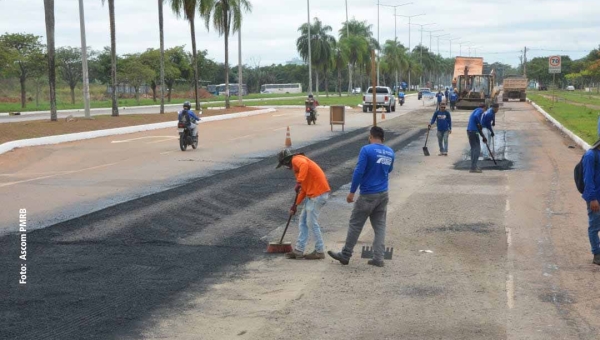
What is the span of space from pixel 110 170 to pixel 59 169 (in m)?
1.42

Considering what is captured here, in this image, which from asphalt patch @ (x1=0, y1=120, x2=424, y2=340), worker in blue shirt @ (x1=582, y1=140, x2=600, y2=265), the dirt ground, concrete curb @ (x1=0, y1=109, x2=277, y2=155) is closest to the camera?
asphalt patch @ (x1=0, y1=120, x2=424, y2=340)

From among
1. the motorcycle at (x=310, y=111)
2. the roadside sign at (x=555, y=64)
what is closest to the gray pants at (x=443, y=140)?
the motorcycle at (x=310, y=111)

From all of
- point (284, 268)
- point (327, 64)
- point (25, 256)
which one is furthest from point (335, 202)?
point (327, 64)

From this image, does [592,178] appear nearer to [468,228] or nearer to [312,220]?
[468,228]

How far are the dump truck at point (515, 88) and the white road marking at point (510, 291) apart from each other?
243 feet

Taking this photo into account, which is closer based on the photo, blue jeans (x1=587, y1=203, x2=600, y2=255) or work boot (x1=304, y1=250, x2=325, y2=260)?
blue jeans (x1=587, y1=203, x2=600, y2=255)

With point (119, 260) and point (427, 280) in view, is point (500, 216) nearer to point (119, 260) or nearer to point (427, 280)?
point (427, 280)

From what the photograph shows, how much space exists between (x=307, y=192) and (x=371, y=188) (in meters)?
0.80

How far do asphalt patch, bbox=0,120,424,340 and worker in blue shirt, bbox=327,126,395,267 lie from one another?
133cm

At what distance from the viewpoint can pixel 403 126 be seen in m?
40.3

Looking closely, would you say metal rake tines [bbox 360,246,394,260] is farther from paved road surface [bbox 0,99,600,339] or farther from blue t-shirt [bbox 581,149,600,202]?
blue t-shirt [bbox 581,149,600,202]

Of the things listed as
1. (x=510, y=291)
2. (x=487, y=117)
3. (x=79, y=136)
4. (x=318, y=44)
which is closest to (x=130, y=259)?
(x=510, y=291)

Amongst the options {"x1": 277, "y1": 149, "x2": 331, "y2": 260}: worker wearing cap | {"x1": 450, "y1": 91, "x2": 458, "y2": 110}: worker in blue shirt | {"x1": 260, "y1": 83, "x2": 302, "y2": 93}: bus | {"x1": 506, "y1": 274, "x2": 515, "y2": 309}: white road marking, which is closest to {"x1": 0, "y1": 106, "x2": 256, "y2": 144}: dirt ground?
{"x1": 277, "y1": 149, "x2": 331, "y2": 260}: worker wearing cap

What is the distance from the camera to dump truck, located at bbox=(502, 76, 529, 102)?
263 feet
